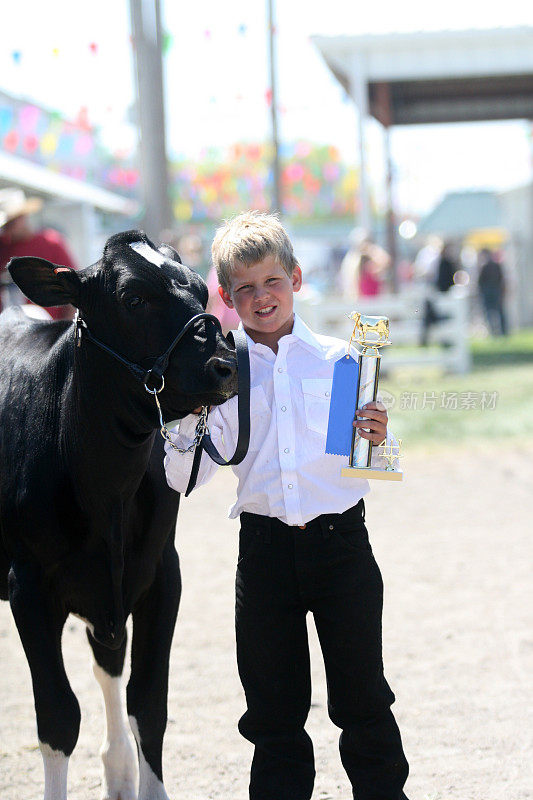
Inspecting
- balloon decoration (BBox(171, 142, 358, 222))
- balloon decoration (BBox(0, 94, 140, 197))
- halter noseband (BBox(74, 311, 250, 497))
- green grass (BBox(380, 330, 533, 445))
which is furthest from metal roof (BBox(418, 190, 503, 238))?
halter noseband (BBox(74, 311, 250, 497))

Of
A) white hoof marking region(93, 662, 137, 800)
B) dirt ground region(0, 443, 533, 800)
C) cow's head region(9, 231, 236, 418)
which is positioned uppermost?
cow's head region(9, 231, 236, 418)

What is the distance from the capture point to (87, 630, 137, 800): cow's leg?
349 centimetres

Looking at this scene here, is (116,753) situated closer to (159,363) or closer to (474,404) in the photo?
(159,363)

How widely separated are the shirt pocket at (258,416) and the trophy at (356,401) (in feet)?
0.73

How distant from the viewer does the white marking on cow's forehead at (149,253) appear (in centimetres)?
278

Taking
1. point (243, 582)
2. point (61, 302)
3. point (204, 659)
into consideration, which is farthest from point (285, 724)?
point (204, 659)

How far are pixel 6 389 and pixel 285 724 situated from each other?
1.31 meters

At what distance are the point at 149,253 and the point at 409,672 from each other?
231 centimetres

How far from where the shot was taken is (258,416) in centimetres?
292

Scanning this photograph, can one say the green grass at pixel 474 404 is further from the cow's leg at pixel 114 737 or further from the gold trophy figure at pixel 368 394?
the gold trophy figure at pixel 368 394

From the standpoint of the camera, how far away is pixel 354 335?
9.60 ft

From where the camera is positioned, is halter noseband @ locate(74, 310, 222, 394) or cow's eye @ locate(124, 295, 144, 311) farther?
cow's eye @ locate(124, 295, 144, 311)

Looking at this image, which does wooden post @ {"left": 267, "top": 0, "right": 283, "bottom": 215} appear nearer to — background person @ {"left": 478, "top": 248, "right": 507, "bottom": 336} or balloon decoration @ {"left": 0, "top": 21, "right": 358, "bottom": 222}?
background person @ {"left": 478, "top": 248, "right": 507, "bottom": 336}

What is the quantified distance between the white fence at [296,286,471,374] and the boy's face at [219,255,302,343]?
10.5m
